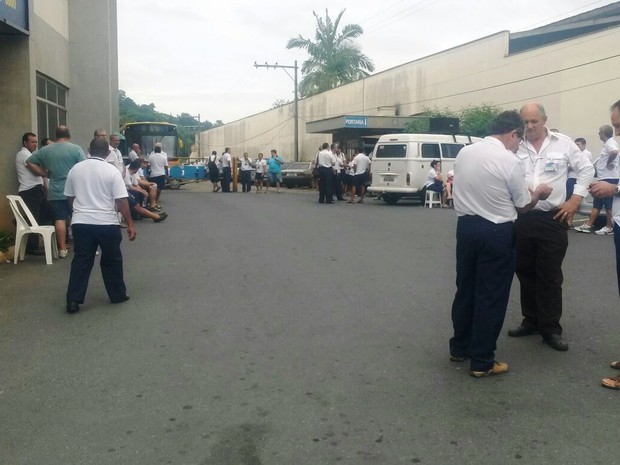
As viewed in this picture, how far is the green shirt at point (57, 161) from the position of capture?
33.7 ft

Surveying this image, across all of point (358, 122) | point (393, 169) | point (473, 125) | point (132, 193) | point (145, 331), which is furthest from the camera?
point (358, 122)

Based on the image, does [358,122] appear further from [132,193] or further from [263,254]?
[263,254]

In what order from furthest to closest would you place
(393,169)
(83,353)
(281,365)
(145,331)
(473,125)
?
1. (473,125)
2. (393,169)
3. (145,331)
4. (83,353)
5. (281,365)

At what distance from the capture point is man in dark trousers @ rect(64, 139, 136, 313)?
286 inches

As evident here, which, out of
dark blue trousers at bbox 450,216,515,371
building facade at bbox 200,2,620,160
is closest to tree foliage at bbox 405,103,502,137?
building facade at bbox 200,2,620,160

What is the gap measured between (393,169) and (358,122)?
1124 cm

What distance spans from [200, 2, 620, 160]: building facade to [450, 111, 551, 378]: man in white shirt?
20.4 meters

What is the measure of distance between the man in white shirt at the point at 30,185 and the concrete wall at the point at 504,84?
1867cm

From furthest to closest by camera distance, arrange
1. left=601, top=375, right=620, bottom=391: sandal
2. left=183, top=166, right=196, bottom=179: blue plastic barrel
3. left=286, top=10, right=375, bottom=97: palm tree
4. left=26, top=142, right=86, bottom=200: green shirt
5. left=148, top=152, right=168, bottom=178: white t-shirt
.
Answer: left=286, top=10, right=375, bottom=97: palm tree < left=183, top=166, right=196, bottom=179: blue plastic barrel < left=148, top=152, right=168, bottom=178: white t-shirt < left=26, top=142, right=86, bottom=200: green shirt < left=601, top=375, right=620, bottom=391: sandal

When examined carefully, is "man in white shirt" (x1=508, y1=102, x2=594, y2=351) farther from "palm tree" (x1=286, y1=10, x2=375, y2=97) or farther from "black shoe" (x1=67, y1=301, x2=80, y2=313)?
"palm tree" (x1=286, y1=10, x2=375, y2=97)

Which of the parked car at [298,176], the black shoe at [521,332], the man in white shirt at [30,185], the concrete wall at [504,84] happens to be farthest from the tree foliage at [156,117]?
the black shoe at [521,332]

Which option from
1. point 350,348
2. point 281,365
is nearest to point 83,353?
point 281,365

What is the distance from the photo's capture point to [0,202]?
11539mm

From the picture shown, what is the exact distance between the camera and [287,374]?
5289 mm
